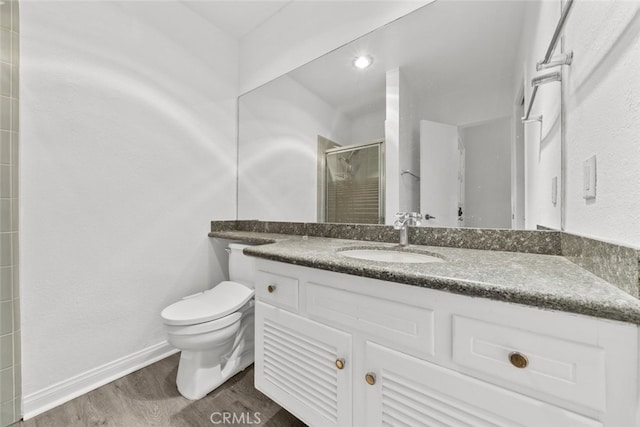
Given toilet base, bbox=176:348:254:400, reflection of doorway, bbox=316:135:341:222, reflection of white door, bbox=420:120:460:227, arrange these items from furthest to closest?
1. reflection of doorway, bbox=316:135:341:222
2. toilet base, bbox=176:348:254:400
3. reflection of white door, bbox=420:120:460:227

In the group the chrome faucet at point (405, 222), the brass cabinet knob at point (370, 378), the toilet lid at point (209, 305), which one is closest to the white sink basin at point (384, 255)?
the chrome faucet at point (405, 222)

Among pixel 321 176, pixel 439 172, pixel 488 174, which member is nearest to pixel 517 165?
pixel 488 174

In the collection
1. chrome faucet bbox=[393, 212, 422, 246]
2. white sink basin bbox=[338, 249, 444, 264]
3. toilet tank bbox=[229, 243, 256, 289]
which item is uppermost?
chrome faucet bbox=[393, 212, 422, 246]

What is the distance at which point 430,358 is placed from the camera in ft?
2.26

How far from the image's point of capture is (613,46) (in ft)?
1.94

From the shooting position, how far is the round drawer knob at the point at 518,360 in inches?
21.8

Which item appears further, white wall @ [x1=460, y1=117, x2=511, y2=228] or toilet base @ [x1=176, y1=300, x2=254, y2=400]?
toilet base @ [x1=176, y1=300, x2=254, y2=400]

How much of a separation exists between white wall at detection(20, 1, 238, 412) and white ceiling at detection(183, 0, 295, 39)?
0.08 m

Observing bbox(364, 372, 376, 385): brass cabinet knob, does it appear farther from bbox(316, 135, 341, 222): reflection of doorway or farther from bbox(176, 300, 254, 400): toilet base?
bbox(316, 135, 341, 222): reflection of doorway

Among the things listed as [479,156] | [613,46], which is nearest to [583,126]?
[613,46]

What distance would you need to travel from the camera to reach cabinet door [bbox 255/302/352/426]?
0.88 m

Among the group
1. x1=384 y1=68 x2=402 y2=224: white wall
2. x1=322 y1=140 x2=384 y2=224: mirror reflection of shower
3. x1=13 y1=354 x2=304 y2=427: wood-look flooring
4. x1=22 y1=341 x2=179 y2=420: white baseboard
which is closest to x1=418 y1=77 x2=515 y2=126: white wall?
x1=384 y1=68 x2=402 y2=224: white wall

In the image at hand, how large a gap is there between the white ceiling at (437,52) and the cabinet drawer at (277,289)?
3.54 feet

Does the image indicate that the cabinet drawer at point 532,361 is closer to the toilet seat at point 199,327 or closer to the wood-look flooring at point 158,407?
the wood-look flooring at point 158,407
